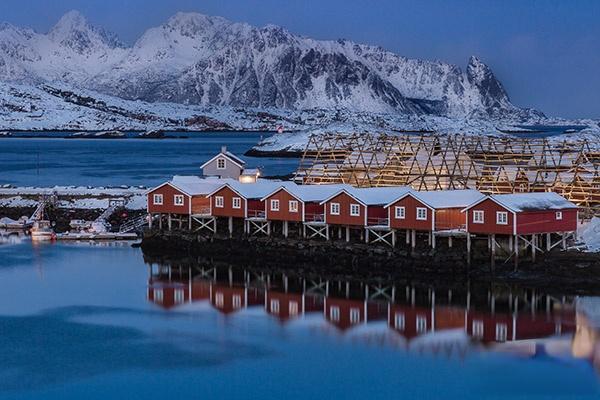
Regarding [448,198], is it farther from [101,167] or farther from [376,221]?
[101,167]

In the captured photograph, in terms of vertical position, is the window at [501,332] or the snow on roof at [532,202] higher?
the snow on roof at [532,202]

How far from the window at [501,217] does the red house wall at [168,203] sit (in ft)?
41.7

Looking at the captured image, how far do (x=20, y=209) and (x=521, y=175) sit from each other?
854 inches

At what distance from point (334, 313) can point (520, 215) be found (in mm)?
6864

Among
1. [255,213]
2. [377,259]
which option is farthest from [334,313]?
[255,213]

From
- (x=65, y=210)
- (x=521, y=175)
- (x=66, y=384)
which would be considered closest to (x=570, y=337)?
(x=66, y=384)

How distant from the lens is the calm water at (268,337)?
24906 millimetres

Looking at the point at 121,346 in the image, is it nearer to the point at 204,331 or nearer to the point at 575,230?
the point at 204,331

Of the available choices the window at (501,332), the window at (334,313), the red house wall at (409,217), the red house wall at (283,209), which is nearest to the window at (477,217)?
the red house wall at (409,217)

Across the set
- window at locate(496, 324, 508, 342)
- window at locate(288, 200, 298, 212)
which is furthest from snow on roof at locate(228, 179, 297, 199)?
window at locate(496, 324, 508, 342)

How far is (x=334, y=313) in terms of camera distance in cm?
3184

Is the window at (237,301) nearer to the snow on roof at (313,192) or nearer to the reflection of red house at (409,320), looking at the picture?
the reflection of red house at (409,320)

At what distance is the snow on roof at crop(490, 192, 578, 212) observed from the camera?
3559cm

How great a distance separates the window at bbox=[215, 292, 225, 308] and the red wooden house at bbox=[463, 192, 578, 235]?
7586 mm
